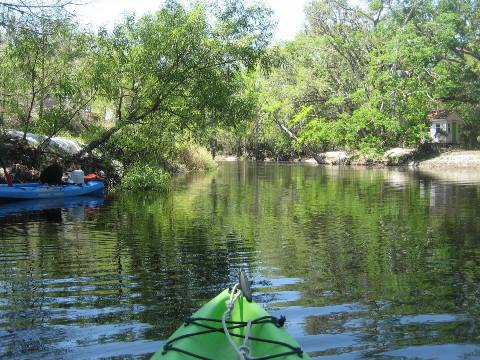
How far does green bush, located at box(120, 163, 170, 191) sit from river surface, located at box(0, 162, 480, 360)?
802 cm

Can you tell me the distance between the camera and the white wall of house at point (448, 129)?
192 ft

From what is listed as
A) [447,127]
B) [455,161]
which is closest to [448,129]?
[447,127]

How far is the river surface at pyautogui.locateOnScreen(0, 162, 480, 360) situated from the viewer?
612 cm

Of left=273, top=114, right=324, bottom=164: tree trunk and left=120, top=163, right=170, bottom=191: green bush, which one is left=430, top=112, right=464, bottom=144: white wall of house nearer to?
left=273, top=114, right=324, bottom=164: tree trunk

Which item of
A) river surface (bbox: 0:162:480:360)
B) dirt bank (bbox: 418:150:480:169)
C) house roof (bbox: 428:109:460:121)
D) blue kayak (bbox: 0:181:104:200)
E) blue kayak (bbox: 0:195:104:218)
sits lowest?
river surface (bbox: 0:162:480:360)

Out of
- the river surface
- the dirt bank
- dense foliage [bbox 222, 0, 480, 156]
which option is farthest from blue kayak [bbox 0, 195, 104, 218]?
the dirt bank

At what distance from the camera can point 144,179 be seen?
27.2 meters

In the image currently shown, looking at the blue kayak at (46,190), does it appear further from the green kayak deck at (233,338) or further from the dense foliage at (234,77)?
the green kayak deck at (233,338)

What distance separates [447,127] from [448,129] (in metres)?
0.23

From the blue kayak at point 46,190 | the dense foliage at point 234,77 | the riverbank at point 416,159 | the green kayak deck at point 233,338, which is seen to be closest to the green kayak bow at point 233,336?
the green kayak deck at point 233,338

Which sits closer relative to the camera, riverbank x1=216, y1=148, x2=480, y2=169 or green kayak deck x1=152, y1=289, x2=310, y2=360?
green kayak deck x1=152, y1=289, x2=310, y2=360

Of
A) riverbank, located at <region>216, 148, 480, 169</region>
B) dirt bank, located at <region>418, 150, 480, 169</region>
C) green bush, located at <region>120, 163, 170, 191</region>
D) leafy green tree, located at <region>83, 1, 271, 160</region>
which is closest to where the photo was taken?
leafy green tree, located at <region>83, 1, 271, 160</region>

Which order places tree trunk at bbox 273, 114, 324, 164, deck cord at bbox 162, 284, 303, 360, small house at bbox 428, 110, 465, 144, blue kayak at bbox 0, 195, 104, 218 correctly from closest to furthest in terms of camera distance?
deck cord at bbox 162, 284, 303, 360, blue kayak at bbox 0, 195, 104, 218, small house at bbox 428, 110, 465, 144, tree trunk at bbox 273, 114, 324, 164

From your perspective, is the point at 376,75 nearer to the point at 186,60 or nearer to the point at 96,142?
the point at 186,60
